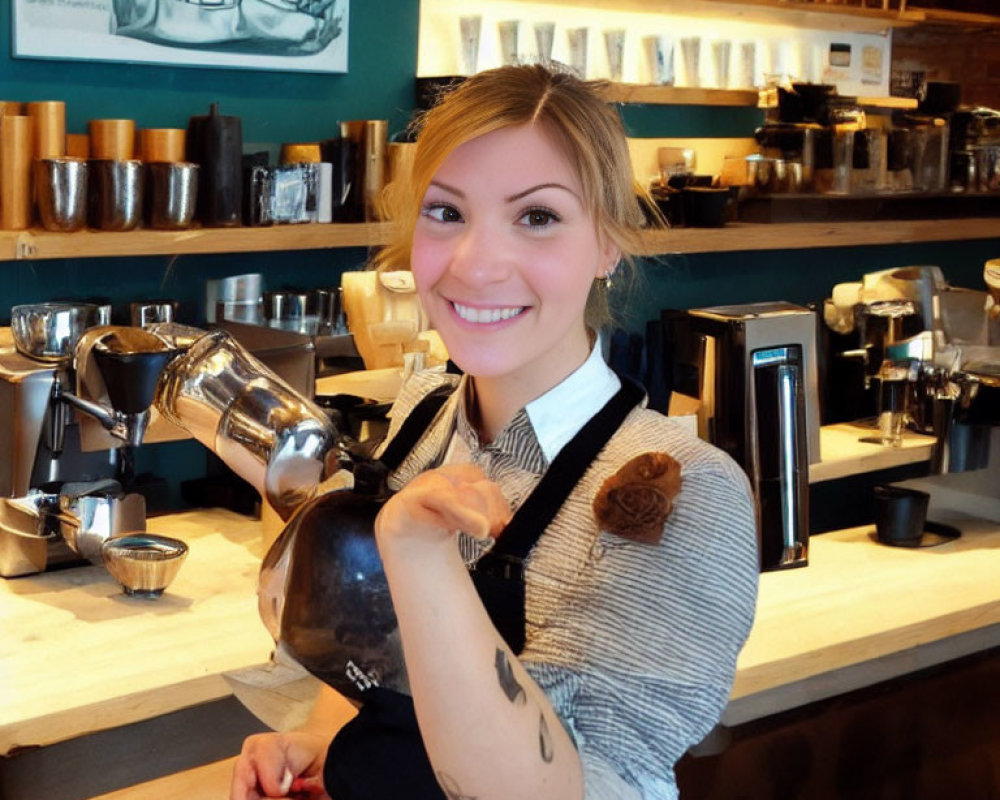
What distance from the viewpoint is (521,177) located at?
138cm

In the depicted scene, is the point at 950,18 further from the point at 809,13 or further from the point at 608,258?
the point at 608,258

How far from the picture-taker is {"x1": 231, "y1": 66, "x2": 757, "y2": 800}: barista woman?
1111 millimetres

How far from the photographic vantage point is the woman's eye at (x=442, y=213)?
1.41 m

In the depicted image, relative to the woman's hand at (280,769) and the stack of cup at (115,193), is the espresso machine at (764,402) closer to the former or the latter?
the stack of cup at (115,193)

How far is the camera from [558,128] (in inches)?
55.2

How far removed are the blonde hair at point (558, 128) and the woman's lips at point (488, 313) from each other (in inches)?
4.9

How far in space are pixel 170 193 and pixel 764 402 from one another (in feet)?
4.21

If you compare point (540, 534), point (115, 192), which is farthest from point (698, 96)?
point (540, 534)

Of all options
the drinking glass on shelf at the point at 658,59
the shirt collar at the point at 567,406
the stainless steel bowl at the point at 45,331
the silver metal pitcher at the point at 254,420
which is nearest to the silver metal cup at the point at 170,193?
the stainless steel bowl at the point at 45,331

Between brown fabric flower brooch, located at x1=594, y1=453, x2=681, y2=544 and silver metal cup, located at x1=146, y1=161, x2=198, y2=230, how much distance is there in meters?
1.91

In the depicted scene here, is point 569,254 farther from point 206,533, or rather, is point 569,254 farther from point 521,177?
point 206,533

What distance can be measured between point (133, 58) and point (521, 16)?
1.31m

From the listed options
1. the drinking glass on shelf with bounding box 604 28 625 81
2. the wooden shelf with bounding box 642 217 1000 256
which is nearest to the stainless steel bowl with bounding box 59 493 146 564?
the wooden shelf with bounding box 642 217 1000 256

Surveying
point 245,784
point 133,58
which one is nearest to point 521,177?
point 245,784
